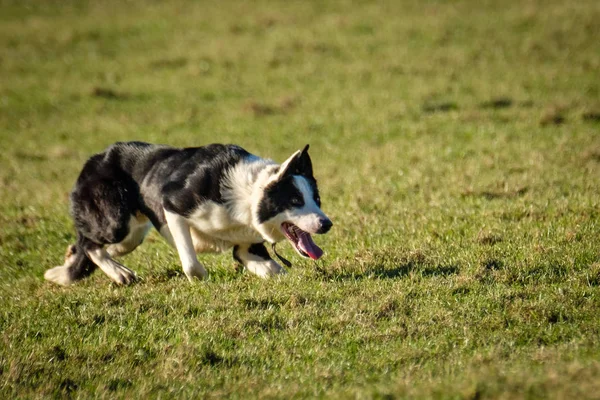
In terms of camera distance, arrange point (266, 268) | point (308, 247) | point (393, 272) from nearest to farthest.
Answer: point (308, 247) < point (393, 272) < point (266, 268)

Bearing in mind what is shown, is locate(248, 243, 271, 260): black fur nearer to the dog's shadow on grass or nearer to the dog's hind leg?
the dog's hind leg

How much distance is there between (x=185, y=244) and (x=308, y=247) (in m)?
1.20

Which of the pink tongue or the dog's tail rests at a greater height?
the pink tongue

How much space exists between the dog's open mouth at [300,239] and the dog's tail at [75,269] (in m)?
2.36

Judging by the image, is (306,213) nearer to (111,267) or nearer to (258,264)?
(258,264)

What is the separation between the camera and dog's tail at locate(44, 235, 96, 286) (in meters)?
8.11

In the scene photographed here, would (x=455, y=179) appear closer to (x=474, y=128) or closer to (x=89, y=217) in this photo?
(x=474, y=128)

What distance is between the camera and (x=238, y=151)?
291 inches

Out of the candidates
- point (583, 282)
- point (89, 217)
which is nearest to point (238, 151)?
point (89, 217)

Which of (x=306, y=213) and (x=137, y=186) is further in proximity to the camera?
(x=137, y=186)

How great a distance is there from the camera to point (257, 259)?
7.60 metres

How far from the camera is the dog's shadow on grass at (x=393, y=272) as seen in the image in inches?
275

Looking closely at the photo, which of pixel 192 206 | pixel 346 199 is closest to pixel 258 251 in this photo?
pixel 192 206

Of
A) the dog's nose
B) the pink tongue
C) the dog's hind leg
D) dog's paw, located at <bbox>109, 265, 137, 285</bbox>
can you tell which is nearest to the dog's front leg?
the dog's hind leg
